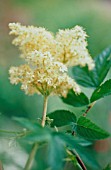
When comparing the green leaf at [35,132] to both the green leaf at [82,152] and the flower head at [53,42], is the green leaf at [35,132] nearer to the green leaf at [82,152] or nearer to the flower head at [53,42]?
the green leaf at [82,152]

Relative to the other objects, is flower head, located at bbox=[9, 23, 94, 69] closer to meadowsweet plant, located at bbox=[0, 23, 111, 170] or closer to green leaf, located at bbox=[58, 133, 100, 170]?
meadowsweet plant, located at bbox=[0, 23, 111, 170]

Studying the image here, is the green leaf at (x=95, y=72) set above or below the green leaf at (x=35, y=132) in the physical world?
above

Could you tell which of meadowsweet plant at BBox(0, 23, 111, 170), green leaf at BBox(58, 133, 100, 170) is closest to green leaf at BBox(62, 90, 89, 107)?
meadowsweet plant at BBox(0, 23, 111, 170)

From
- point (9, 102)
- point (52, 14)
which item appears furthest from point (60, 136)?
point (52, 14)

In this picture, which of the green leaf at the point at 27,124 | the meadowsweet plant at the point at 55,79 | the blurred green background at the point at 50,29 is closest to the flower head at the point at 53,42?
the meadowsweet plant at the point at 55,79

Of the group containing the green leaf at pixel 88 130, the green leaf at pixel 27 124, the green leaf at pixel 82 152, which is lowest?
the green leaf at pixel 82 152

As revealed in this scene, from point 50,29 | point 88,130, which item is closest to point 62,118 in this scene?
point 88,130

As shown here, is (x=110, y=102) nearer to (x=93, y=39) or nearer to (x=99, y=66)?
(x=93, y=39)

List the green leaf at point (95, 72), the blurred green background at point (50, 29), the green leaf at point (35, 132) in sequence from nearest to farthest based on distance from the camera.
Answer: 1. the green leaf at point (35, 132)
2. the green leaf at point (95, 72)
3. the blurred green background at point (50, 29)
